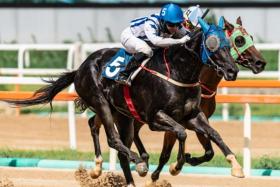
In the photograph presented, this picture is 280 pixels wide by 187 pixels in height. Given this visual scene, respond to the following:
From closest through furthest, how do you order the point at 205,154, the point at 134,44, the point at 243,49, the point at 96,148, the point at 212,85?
the point at 243,49 → the point at 134,44 → the point at 205,154 → the point at 212,85 → the point at 96,148

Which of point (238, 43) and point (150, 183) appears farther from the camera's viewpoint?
point (150, 183)

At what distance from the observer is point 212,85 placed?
23.2 feet

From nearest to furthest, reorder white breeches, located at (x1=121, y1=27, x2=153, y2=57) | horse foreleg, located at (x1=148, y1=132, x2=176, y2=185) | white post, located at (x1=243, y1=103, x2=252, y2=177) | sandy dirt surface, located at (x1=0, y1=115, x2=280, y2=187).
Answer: white breeches, located at (x1=121, y1=27, x2=153, y2=57), horse foreleg, located at (x1=148, y1=132, x2=176, y2=185), sandy dirt surface, located at (x1=0, y1=115, x2=280, y2=187), white post, located at (x1=243, y1=103, x2=252, y2=177)

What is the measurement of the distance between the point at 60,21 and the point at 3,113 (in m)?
4.74

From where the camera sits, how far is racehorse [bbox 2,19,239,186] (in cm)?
618

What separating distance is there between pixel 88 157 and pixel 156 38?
2.55 metres

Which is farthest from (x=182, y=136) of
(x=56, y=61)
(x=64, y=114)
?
(x=56, y=61)

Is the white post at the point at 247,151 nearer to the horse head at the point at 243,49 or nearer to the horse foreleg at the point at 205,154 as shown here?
the horse foreleg at the point at 205,154

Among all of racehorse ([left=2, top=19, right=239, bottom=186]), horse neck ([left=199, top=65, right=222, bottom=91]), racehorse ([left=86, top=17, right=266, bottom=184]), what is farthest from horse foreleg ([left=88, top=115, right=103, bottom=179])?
horse neck ([left=199, top=65, right=222, bottom=91])

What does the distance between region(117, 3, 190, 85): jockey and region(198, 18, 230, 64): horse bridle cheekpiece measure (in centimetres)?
21

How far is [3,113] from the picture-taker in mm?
12797

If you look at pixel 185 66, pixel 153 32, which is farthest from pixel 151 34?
pixel 185 66

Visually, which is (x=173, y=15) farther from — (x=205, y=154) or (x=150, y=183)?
(x=150, y=183)

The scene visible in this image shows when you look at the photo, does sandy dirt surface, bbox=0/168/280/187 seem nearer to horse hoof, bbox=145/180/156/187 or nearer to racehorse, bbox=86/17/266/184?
horse hoof, bbox=145/180/156/187
